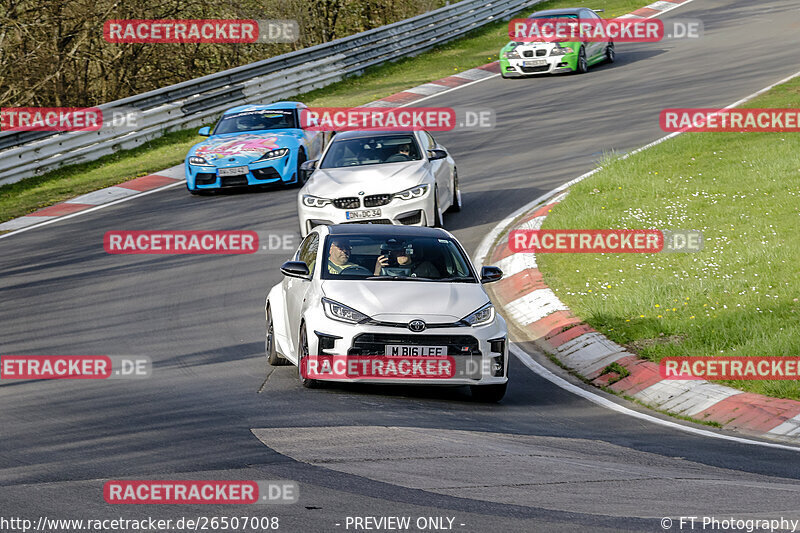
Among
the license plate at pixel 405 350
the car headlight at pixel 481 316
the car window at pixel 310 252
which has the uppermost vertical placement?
the car window at pixel 310 252

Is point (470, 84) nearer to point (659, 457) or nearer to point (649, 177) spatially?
point (649, 177)

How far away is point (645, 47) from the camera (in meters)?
31.7

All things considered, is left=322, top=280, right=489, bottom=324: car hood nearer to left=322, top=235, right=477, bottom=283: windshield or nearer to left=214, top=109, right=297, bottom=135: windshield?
left=322, top=235, right=477, bottom=283: windshield

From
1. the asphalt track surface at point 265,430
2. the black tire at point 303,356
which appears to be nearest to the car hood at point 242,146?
the asphalt track surface at point 265,430

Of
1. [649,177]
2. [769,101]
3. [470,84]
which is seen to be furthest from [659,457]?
[470,84]

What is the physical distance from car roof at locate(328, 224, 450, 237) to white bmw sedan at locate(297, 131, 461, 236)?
14.1 feet

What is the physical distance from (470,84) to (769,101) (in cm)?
841

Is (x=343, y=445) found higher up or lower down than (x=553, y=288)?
higher up

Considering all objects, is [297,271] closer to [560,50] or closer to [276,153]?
[276,153]

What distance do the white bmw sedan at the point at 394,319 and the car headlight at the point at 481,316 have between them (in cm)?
1

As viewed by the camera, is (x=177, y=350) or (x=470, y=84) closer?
(x=177, y=350)

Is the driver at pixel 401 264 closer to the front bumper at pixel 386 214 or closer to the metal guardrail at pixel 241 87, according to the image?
the front bumper at pixel 386 214

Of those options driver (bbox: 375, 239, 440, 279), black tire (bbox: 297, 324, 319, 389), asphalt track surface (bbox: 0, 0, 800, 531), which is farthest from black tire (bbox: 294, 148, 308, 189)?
black tire (bbox: 297, 324, 319, 389)

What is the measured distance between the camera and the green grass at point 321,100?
68.9ft
